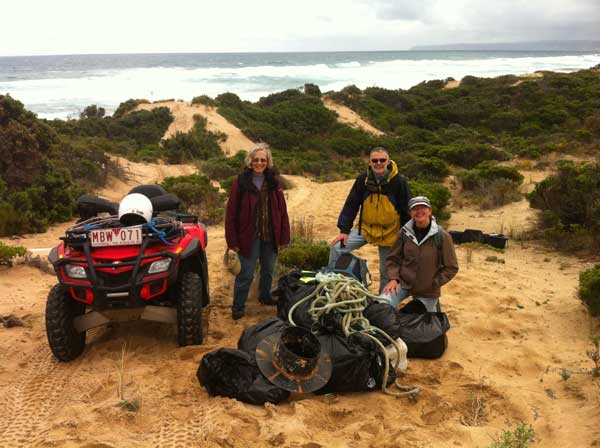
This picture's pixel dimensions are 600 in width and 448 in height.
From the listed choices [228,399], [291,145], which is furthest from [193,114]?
[228,399]

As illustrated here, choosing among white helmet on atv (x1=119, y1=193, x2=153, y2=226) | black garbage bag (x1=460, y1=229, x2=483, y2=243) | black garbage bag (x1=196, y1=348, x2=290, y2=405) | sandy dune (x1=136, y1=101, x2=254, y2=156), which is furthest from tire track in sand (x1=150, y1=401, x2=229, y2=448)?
sandy dune (x1=136, y1=101, x2=254, y2=156)

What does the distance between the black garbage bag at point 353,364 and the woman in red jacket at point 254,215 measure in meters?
1.39

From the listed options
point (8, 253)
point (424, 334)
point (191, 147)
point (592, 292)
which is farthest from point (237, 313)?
point (191, 147)

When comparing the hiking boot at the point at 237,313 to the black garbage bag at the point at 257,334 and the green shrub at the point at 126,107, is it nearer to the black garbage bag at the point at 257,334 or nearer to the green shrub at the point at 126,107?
the black garbage bag at the point at 257,334

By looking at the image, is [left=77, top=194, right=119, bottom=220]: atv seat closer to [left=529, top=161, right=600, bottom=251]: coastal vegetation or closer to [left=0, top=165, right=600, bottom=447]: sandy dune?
[left=0, top=165, right=600, bottom=447]: sandy dune

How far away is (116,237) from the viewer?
3.48 meters

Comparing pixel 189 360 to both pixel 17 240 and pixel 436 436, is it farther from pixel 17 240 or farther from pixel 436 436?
pixel 17 240

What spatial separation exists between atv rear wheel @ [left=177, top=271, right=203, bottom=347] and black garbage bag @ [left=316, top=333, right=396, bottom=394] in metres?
1.05

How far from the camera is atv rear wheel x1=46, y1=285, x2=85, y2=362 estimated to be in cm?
351

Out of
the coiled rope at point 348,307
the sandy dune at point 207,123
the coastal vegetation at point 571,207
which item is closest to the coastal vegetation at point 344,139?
the coastal vegetation at point 571,207

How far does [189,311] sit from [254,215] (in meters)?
1.07

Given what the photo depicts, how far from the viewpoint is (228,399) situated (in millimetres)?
2887

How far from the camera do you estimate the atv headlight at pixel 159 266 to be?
135 inches

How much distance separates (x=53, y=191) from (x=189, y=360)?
628 centimetres
